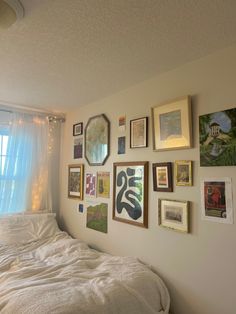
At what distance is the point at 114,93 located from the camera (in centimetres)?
256

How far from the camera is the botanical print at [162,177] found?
6.44 ft

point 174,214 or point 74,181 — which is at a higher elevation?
point 74,181

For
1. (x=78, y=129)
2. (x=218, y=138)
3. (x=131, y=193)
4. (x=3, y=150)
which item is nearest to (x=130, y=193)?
(x=131, y=193)

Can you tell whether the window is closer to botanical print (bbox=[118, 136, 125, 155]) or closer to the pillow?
the pillow

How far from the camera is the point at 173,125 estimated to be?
192cm

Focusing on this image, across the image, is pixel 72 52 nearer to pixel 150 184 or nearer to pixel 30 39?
pixel 30 39

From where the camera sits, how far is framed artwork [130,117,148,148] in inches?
85.0

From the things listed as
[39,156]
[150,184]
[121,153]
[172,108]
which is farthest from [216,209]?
[39,156]

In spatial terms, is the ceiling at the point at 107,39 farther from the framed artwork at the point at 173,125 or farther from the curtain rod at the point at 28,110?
the curtain rod at the point at 28,110

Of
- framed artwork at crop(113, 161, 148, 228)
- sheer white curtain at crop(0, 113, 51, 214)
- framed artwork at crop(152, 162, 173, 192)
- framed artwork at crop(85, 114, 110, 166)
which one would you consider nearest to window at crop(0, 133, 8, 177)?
sheer white curtain at crop(0, 113, 51, 214)

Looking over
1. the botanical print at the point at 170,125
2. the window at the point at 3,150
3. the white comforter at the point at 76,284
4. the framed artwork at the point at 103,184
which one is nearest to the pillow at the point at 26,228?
the white comforter at the point at 76,284

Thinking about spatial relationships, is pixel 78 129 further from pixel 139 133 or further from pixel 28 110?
pixel 139 133

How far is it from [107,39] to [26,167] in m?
2.10

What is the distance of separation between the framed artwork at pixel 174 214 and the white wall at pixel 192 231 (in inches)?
1.7
